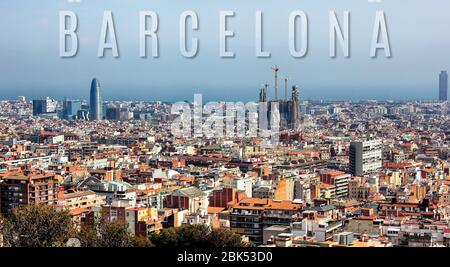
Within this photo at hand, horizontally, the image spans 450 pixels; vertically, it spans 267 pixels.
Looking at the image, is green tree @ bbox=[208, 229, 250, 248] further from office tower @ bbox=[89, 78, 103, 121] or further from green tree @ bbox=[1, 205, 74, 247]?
office tower @ bbox=[89, 78, 103, 121]

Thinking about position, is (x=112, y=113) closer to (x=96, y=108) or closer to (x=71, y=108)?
(x=96, y=108)

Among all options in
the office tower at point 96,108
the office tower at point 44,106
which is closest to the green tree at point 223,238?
the office tower at point 96,108

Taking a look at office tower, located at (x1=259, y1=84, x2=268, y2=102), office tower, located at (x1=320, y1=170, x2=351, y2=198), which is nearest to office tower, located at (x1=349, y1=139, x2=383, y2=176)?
office tower, located at (x1=320, y1=170, x2=351, y2=198)

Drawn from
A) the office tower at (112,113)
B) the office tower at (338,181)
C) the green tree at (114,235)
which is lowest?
the office tower at (338,181)

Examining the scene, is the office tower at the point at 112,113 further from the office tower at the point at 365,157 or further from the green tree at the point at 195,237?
the green tree at the point at 195,237
